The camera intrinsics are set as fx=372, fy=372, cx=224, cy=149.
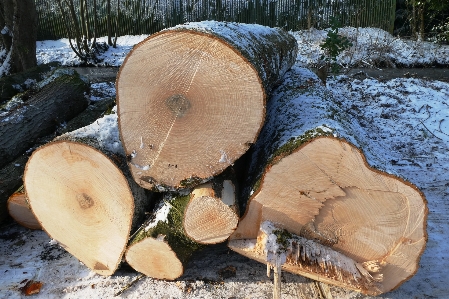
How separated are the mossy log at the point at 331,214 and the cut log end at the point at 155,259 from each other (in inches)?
15.5

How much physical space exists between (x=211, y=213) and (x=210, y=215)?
0.02m

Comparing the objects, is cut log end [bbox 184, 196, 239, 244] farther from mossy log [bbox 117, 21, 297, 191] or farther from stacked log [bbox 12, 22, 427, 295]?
mossy log [bbox 117, 21, 297, 191]

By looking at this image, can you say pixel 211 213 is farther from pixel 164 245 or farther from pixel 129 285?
pixel 129 285

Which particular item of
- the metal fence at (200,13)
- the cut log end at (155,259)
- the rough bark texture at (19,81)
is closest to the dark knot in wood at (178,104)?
the cut log end at (155,259)

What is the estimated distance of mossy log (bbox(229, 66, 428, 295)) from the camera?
2021 mm

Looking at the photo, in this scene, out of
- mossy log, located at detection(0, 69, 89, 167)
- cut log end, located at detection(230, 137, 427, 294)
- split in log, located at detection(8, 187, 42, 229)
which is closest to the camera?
cut log end, located at detection(230, 137, 427, 294)

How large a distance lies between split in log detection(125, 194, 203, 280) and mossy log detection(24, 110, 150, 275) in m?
0.12

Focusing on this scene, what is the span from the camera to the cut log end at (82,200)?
227 cm

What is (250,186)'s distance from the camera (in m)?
2.36

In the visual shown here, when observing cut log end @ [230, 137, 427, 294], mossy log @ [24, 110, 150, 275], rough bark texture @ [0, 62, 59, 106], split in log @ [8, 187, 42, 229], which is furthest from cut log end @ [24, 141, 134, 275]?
rough bark texture @ [0, 62, 59, 106]

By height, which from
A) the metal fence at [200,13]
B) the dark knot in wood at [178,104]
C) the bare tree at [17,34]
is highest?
the metal fence at [200,13]

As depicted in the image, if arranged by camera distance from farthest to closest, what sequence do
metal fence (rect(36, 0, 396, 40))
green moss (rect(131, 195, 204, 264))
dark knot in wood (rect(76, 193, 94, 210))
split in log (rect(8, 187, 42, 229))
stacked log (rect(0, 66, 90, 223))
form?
metal fence (rect(36, 0, 396, 40)) < stacked log (rect(0, 66, 90, 223)) < split in log (rect(8, 187, 42, 229)) < dark knot in wood (rect(76, 193, 94, 210)) < green moss (rect(131, 195, 204, 264))

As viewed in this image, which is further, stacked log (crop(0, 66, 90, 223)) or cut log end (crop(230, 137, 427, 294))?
stacked log (crop(0, 66, 90, 223))

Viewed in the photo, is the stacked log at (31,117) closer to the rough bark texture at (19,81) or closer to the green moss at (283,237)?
the rough bark texture at (19,81)
